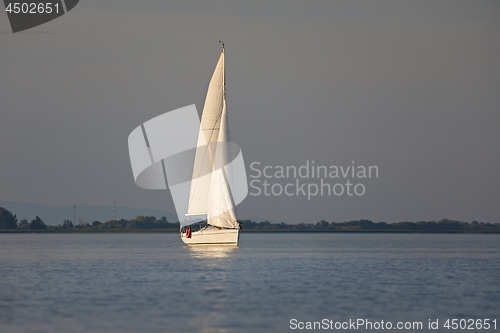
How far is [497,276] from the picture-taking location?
173 ft

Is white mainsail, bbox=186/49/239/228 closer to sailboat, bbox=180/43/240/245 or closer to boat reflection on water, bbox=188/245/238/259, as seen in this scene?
sailboat, bbox=180/43/240/245

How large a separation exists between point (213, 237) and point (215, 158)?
7.50 metres

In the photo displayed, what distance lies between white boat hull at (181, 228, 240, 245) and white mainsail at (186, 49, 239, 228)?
0.60 m

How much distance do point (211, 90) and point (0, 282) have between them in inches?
1385

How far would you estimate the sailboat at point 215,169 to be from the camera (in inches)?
3027

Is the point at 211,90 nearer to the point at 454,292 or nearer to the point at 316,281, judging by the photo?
the point at 316,281

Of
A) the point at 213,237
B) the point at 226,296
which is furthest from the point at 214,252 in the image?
the point at 226,296

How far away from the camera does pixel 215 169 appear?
253 feet

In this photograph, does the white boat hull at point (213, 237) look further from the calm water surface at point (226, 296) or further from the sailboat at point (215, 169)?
the calm water surface at point (226, 296)

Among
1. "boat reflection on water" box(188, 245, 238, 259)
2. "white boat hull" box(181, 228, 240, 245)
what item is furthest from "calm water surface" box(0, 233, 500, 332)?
"white boat hull" box(181, 228, 240, 245)

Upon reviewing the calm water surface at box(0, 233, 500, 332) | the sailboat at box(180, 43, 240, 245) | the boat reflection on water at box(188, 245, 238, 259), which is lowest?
the calm water surface at box(0, 233, 500, 332)

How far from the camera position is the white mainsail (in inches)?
3027

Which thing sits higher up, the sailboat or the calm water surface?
the sailboat

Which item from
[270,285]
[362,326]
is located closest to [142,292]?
[270,285]
